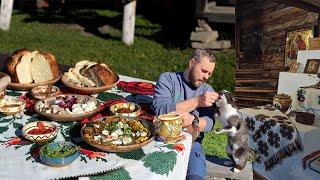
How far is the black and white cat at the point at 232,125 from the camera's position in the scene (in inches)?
147

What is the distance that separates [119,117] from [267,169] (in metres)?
1.51

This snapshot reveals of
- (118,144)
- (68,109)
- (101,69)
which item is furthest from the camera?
(101,69)

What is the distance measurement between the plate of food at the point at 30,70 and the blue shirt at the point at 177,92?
110 centimetres

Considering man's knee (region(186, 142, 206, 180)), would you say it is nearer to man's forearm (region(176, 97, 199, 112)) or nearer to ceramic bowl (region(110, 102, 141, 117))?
man's forearm (region(176, 97, 199, 112))

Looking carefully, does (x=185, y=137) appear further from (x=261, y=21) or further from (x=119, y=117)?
(x=261, y=21)

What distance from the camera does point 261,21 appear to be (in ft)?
13.6

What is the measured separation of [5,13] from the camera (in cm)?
1141

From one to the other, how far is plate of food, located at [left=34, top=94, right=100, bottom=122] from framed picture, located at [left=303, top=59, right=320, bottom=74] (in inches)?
68.8

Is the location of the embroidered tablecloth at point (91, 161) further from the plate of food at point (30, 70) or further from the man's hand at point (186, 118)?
the plate of food at point (30, 70)

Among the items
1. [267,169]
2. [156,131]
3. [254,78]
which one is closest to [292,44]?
[254,78]

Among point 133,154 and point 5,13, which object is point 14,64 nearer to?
point 133,154

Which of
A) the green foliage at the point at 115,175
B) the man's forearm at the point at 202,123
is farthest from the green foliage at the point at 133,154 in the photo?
the man's forearm at the point at 202,123

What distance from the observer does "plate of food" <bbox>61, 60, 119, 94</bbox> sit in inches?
166

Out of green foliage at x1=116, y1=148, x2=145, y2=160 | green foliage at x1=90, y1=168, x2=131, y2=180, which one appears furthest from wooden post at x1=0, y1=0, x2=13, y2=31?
green foliage at x1=90, y1=168, x2=131, y2=180
